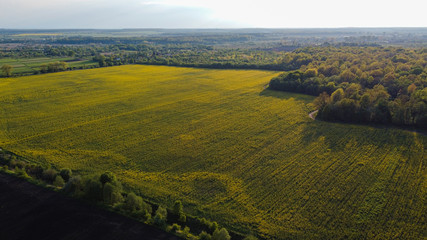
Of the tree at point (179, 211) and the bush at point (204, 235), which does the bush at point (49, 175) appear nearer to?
the tree at point (179, 211)

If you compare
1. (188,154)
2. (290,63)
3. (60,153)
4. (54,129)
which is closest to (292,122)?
(188,154)

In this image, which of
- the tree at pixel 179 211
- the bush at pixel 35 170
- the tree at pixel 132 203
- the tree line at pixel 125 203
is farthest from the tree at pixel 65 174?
the tree at pixel 179 211

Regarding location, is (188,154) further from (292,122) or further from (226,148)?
(292,122)

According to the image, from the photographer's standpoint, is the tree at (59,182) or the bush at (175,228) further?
the tree at (59,182)

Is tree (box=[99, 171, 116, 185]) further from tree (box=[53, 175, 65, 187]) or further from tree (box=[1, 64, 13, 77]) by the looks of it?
tree (box=[1, 64, 13, 77])


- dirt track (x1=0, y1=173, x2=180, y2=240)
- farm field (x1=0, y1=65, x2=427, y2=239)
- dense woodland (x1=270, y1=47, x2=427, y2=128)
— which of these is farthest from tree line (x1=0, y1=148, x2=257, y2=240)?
dense woodland (x1=270, y1=47, x2=427, y2=128)

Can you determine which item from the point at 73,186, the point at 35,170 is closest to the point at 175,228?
the point at 73,186
